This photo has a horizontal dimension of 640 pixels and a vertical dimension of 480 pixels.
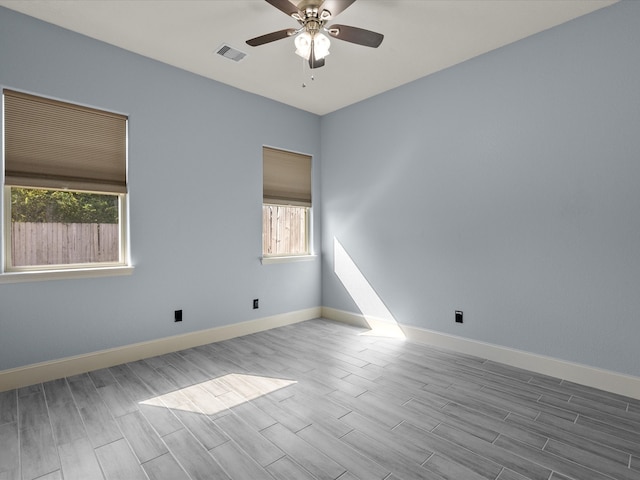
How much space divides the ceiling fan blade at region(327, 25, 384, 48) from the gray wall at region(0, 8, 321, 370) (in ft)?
6.38

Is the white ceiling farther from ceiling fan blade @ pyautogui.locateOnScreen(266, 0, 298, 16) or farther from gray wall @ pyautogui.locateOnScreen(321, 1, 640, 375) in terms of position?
ceiling fan blade @ pyautogui.locateOnScreen(266, 0, 298, 16)

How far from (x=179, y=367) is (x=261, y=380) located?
0.86 m

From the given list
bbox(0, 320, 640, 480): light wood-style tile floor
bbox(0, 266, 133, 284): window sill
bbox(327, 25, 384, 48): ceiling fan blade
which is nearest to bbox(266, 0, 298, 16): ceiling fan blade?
bbox(327, 25, 384, 48): ceiling fan blade

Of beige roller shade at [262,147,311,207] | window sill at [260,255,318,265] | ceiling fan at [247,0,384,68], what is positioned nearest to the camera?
ceiling fan at [247,0,384,68]

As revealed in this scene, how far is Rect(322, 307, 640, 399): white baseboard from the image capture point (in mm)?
2604

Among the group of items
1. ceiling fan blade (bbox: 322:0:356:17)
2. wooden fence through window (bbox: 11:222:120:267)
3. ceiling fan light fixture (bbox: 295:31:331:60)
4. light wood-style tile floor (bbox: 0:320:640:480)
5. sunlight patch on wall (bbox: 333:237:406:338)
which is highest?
ceiling fan blade (bbox: 322:0:356:17)

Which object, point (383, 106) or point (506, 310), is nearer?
point (506, 310)

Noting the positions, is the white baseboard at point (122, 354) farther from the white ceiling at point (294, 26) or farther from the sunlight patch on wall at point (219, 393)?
the white ceiling at point (294, 26)

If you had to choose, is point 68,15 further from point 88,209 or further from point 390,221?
point 390,221

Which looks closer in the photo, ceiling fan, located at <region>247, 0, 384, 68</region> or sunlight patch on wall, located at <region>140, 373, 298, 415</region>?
ceiling fan, located at <region>247, 0, 384, 68</region>

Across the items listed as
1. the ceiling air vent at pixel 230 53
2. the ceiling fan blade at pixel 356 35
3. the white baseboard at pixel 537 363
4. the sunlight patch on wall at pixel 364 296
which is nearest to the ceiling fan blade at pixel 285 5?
the ceiling fan blade at pixel 356 35

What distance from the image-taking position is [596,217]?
272 centimetres

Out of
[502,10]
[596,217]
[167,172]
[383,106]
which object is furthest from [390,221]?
[167,172]

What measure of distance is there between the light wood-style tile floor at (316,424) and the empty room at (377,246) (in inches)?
0.7
